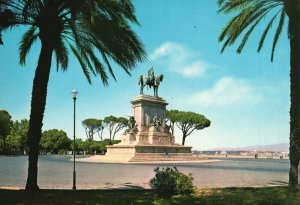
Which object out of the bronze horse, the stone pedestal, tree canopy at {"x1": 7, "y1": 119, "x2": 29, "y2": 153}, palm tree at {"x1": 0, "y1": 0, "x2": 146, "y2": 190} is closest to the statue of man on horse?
the bronze horse

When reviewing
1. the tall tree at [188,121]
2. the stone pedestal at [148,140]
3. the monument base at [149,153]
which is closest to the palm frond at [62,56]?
the monument base at [149,153]

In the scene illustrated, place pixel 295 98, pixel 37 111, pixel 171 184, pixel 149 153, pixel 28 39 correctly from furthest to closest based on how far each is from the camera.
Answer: pixel 149 153
pixel 28 39
pixel 295 98
pixel 37 111
pixel 171 184

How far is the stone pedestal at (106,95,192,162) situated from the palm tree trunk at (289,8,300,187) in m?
24.4

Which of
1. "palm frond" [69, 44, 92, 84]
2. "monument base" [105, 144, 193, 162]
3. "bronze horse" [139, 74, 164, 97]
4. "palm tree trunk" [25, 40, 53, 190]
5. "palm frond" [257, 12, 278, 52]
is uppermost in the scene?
"bronze horse" [139, 74, 164, 97]

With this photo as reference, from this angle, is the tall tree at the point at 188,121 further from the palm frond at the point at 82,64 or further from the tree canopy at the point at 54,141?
the palm frond at the point at 82,64

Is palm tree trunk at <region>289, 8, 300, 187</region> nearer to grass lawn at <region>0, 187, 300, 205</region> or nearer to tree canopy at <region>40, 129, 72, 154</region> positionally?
grass lawn at <region>0, 187, 300, 205</region>

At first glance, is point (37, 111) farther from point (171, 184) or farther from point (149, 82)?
point (149, 82)

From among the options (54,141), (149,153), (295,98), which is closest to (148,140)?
(149,153)

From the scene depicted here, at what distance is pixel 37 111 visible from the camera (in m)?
12.2

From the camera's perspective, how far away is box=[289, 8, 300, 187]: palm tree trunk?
559 inches

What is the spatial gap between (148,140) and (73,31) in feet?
103

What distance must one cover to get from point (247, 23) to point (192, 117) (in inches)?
2421

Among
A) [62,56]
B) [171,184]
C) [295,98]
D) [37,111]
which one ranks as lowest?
[171,184]

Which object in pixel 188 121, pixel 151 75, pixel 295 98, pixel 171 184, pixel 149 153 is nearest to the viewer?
pixel 171 184
